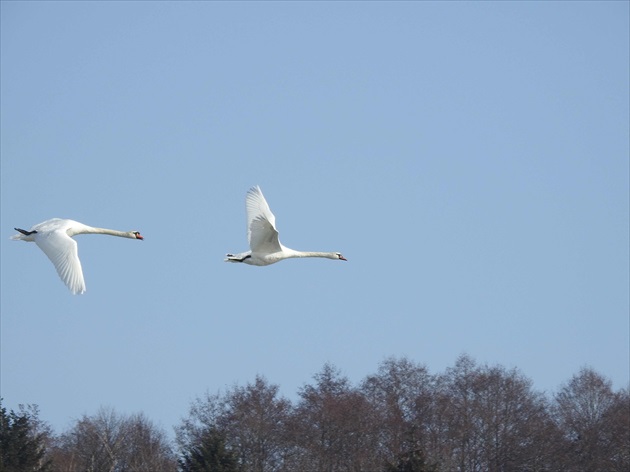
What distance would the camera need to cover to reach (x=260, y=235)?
42906 mm

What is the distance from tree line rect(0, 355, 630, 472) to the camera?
77.1 metres

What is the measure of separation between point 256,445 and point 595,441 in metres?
21.1

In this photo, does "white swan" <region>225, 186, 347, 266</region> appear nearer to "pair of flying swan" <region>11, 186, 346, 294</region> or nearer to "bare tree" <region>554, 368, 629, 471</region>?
"pair of flying swan" <region>11, 186, 346, 294</region>

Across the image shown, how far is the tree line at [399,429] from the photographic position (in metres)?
77.1

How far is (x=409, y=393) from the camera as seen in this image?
89938 millimetres

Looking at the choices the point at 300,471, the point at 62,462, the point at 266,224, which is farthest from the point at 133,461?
the point at 266,224

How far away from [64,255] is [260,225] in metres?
6.94

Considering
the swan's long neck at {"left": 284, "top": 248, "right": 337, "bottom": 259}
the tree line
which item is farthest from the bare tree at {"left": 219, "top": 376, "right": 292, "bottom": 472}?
the swan's long neck at {"left": 284, "top": 248, "right": 337, "bottom": 259}

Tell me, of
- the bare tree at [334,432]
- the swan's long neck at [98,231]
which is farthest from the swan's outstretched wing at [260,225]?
the bare tree at [334,432]

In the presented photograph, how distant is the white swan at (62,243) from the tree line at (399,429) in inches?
1159

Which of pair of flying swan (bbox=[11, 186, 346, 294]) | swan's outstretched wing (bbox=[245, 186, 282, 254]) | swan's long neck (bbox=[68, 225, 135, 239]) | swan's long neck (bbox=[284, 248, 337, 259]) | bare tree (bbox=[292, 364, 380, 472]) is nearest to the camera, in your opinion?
pair of flying swan (bbox=[11, 186, 346, 294])

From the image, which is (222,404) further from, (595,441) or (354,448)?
(595,441)

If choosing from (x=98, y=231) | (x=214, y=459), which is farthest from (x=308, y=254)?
(x=214, y=459)

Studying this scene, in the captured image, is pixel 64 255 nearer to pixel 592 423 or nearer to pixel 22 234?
pixel 22 234
